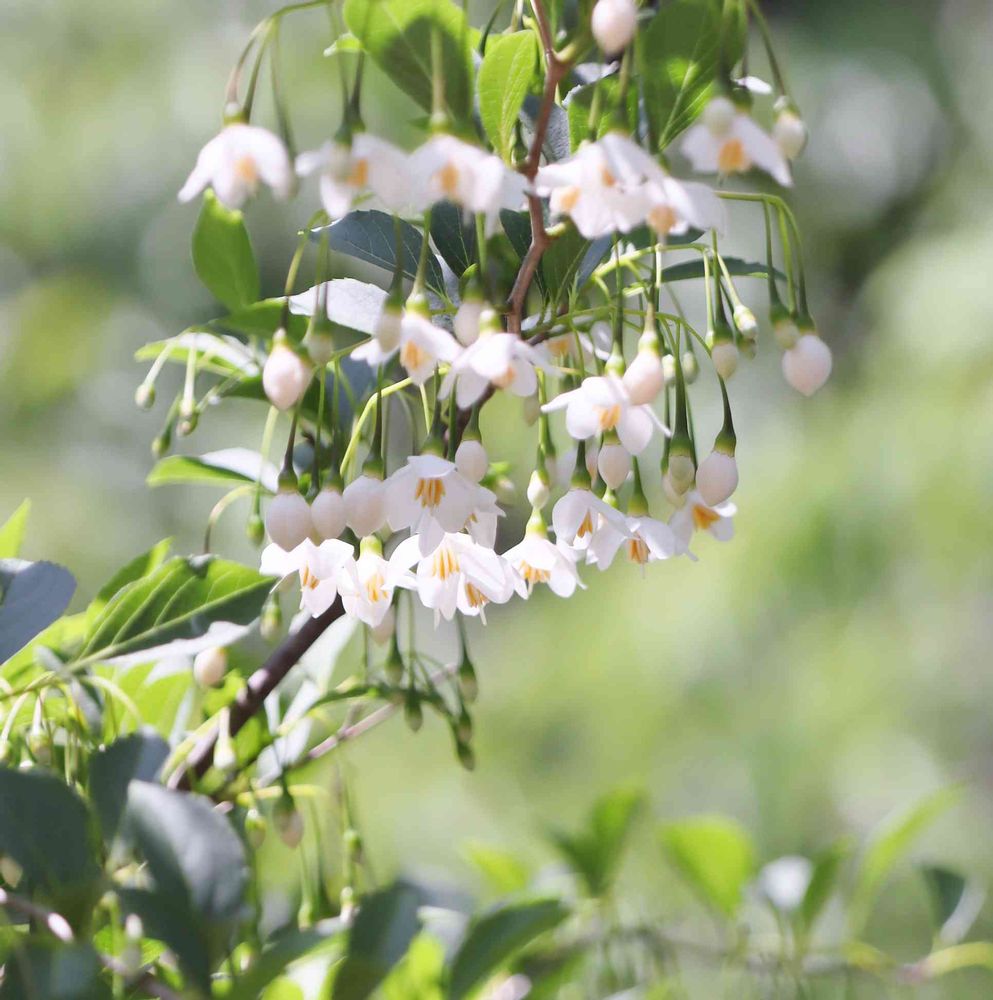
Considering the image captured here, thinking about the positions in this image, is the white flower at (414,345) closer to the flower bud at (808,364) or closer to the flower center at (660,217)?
the flower center at (660,217)

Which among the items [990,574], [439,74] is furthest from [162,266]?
[439,74]

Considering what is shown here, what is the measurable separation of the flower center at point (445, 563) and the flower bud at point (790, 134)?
0.25 meters

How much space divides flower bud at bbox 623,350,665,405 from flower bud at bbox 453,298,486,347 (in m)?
0.07

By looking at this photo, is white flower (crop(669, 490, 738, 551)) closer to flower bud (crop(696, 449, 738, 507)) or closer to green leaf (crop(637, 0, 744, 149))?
flower bud (crop(696, 449, 738, 507))

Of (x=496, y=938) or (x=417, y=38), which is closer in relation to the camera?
(x=417, y=38)

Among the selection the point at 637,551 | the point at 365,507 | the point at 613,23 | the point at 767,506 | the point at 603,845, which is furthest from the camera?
the point at 767,506

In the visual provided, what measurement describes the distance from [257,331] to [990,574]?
→ 1841 millimetres

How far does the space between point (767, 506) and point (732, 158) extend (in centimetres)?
188

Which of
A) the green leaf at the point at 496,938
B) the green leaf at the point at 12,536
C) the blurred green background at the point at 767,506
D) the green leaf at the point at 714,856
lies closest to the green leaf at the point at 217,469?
the green leaf at the point at 12,536

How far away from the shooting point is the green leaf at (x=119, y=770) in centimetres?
54

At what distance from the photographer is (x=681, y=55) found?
53 cm

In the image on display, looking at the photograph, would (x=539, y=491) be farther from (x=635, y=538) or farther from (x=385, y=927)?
(x=385, y=927)

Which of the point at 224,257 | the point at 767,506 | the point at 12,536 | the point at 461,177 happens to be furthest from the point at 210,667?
the point at 767,506

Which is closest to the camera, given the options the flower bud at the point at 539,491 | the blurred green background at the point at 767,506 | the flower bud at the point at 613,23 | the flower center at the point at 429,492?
the flower bud at the point at 613,23
